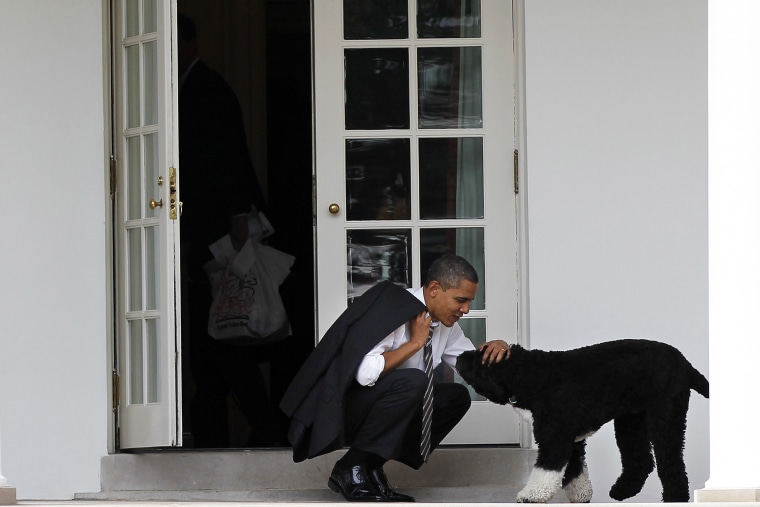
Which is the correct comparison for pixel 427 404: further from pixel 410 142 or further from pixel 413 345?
pixel 410 142

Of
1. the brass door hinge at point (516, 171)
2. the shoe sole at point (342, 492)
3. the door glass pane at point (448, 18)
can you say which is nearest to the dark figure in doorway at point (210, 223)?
the door glass pane at point (448, 18)

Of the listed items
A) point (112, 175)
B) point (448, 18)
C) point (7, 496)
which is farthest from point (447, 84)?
point (7, 496)

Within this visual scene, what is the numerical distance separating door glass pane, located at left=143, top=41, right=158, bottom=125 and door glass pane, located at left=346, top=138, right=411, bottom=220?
0.79m

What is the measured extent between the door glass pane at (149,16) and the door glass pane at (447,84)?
108 centimetres

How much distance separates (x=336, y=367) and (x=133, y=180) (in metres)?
1.30

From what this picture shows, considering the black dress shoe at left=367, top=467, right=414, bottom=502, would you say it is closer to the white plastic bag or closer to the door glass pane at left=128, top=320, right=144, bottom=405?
the door glass pane at left=128, top=320, right=144, bottom=405

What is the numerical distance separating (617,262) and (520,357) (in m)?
0.95

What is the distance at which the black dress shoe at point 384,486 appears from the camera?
190 inches

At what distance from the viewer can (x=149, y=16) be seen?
546 cm

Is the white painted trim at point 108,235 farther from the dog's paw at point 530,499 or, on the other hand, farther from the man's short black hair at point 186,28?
the dog's paw at point 530,499

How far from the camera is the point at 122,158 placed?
5551mm
